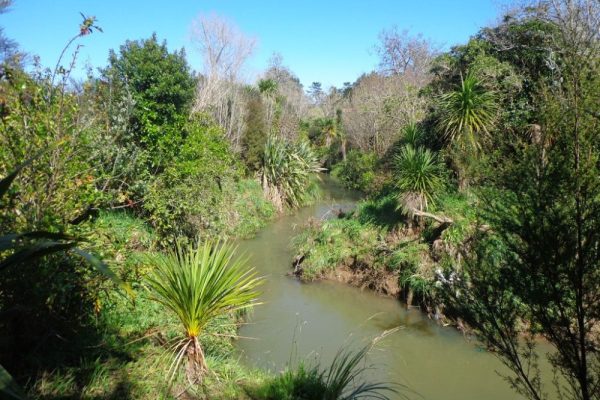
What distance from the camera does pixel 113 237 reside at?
477 cm

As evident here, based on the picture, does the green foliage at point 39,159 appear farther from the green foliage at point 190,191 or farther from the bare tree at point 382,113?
the bare tree at point 382,113

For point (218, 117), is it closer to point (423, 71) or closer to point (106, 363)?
point (423, 71)

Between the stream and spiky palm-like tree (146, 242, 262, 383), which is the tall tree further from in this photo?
spiky palm-like tree (146, 242, 262, 383)

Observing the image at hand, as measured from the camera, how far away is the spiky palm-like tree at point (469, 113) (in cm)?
1116

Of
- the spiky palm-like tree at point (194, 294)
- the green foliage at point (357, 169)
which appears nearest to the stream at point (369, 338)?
the spiky palm-like tree at point (194, 294)

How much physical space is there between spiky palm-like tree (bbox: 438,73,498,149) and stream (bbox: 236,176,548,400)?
4.85 m

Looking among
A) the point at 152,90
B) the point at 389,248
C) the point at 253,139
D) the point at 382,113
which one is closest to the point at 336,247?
the point at 389,248

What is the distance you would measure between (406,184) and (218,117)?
1337cm

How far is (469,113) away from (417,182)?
244cm

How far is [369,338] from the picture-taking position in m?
7.90

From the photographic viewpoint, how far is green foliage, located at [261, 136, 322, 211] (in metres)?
18.6

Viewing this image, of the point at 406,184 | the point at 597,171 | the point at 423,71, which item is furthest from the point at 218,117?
the point at 597,171

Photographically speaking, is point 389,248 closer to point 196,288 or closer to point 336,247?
point 336,247

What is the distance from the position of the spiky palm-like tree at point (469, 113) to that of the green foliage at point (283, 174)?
27.8 feet
